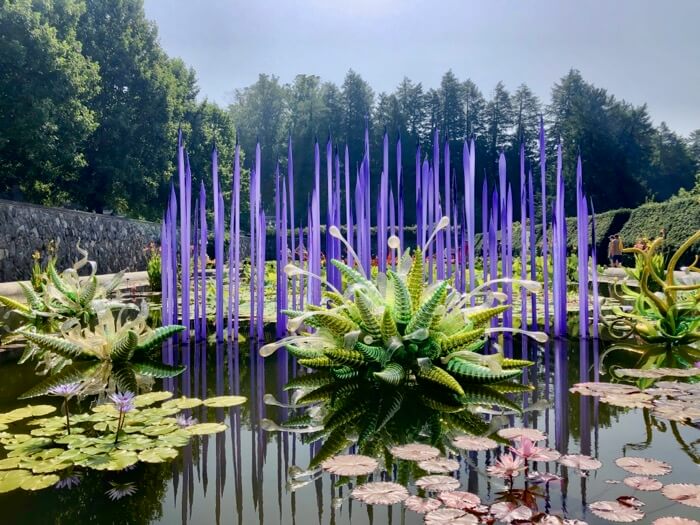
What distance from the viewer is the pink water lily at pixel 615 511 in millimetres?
1305

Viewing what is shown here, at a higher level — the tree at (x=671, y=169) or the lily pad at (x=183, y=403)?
the tree at (x=671, y=169)

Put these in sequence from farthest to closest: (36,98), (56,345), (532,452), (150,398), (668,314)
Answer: (36,98) < (668,314) < (56,345) < (150,398) < (532,452)

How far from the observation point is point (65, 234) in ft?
50.2

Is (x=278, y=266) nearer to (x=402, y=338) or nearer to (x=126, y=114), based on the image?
(x=402, y=338)

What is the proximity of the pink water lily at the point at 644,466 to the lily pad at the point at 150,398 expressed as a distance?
1814 mm

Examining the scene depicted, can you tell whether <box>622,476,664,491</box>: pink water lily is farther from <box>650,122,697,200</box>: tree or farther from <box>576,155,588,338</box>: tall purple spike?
<box>650,122,697,200</box>: tree

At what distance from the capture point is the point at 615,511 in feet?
4.38

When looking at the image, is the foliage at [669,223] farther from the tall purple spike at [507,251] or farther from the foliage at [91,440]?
the foliage at [91,440]

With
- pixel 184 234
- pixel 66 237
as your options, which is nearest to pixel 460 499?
pixel 184 234

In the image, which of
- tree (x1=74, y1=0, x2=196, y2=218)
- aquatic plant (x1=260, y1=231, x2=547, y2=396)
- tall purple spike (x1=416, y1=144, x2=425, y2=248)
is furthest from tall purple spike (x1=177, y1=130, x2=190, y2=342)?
tree (x1=74, y1=0, x2=196, y2=218)

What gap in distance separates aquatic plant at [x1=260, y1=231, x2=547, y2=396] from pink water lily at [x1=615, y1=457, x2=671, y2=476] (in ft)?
2.40

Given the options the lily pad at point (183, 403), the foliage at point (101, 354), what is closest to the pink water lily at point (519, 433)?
the lily pad at point (183, 403)

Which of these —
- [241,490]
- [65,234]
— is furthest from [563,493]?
[65,234]

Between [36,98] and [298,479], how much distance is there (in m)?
16.1
